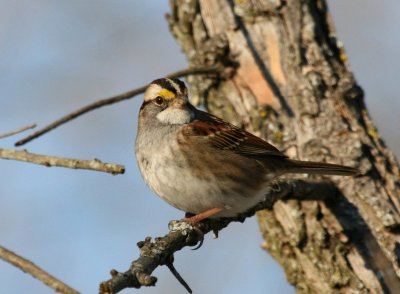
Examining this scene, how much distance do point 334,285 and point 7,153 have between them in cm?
258

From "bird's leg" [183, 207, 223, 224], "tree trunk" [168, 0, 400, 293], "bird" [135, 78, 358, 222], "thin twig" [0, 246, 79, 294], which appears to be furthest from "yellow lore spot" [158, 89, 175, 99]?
"thin twig" [0, 246, 79, 294]

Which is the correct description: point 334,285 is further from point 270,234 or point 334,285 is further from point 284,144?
point 284,144

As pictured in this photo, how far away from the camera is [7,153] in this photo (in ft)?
10.2

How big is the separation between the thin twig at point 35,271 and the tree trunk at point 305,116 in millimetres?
2607

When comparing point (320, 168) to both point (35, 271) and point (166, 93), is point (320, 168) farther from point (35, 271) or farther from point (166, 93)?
point (35, 271)

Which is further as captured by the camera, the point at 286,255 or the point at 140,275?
the point at 286,255

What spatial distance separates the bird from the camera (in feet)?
14.6

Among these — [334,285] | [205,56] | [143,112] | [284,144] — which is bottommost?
[334,285]

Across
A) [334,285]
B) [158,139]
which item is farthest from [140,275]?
[334,285]

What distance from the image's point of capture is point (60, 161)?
119 inches

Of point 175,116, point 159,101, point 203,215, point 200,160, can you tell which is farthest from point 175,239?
point 159,101

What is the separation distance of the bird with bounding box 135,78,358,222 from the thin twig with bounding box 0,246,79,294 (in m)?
1.90

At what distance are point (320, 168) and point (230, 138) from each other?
636 millimetres

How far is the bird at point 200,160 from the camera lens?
176 inches
